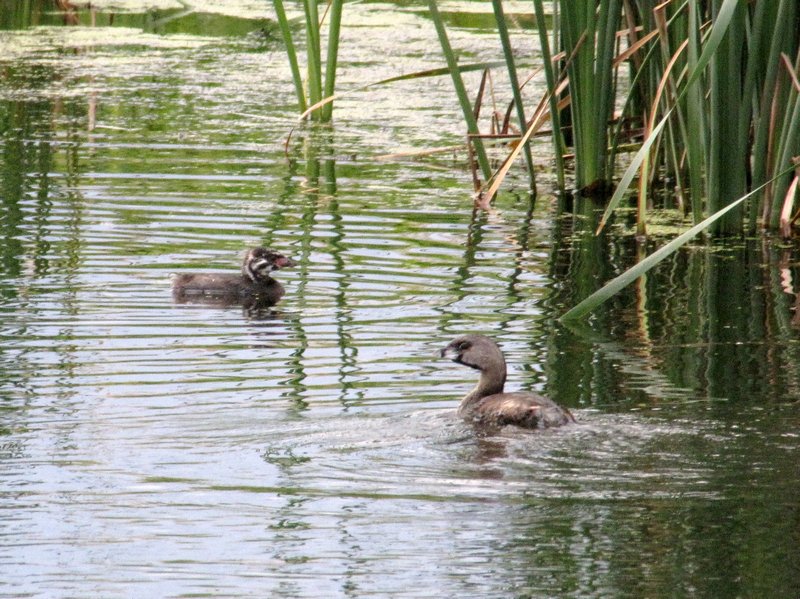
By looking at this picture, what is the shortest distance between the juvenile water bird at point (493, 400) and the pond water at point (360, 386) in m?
0.07

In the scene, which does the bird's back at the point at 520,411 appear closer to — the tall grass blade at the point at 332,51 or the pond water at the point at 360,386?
the pond water at the point at 360,386

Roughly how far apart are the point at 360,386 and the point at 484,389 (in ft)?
1.94

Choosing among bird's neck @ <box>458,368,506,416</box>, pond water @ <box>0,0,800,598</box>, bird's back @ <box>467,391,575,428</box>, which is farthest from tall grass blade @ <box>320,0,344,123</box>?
bird's back @ <box>467,391,575,428</box>

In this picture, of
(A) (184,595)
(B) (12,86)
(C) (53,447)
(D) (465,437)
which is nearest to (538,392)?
(D) (465,437)

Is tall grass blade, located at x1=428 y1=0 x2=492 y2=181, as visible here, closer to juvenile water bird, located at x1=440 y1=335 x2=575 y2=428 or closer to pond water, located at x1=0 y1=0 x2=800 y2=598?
pond water, located at x1=0 y1=0 x2=800 y2=598

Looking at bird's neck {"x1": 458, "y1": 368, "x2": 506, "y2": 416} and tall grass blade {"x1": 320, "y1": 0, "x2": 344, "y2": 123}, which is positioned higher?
tall grass blade {"x1": 320, "y1": 0, "x2": 344, "y2": 123}

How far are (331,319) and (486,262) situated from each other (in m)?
1.75

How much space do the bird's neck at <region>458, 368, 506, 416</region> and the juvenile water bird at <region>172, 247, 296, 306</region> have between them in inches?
107

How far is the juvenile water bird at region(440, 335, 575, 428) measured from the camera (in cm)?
624

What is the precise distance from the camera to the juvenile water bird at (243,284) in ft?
30.3

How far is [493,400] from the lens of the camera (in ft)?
21.3

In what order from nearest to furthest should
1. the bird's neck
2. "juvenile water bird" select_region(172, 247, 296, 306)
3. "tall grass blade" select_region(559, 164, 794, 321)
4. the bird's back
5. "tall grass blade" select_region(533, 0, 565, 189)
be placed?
the bird's back
"tall grass blade" select_region(559, 164, 794, 321)
the bird's neck
"juvenile water bird" select_region(172, 247, 296, 306)
"tall grass blade" select_region(533, 0, 565, 189)

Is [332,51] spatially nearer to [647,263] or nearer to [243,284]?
[243,284]

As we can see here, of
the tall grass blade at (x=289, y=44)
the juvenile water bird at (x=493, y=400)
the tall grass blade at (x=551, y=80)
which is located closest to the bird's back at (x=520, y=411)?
the juvenile water bird at (x=493, y=400)
